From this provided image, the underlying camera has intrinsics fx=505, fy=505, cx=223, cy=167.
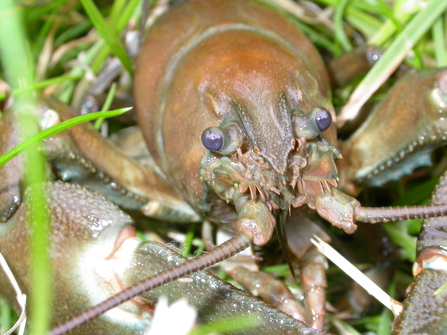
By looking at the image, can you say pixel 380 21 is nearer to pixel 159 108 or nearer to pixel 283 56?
pixel 283 56

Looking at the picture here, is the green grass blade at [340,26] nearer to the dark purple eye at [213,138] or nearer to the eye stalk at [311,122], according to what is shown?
the eye stalk at [311,122]

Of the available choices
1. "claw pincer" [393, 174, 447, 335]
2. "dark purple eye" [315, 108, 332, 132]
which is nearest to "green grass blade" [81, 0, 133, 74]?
"dark purple eye" [315, 108, 332, 132]

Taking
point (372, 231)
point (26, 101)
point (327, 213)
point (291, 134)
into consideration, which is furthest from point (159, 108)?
point (372, 231)

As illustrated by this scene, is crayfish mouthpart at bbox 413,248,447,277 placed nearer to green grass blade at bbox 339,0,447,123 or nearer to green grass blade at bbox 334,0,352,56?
green grass blade at bbox 339,0,447,123

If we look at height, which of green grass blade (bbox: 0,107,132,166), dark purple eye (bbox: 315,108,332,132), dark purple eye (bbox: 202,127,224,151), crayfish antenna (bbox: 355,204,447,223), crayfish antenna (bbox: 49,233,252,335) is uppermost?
dark purple eye (bbox: 315,108,332,132)

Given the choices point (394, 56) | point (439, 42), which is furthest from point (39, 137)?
point (439, 42)

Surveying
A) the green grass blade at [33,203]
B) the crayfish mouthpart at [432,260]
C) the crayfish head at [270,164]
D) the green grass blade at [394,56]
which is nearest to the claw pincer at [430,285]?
the crayfish mouthpart at [432,260]

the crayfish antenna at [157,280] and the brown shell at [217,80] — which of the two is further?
the brown shell at [217,80]
